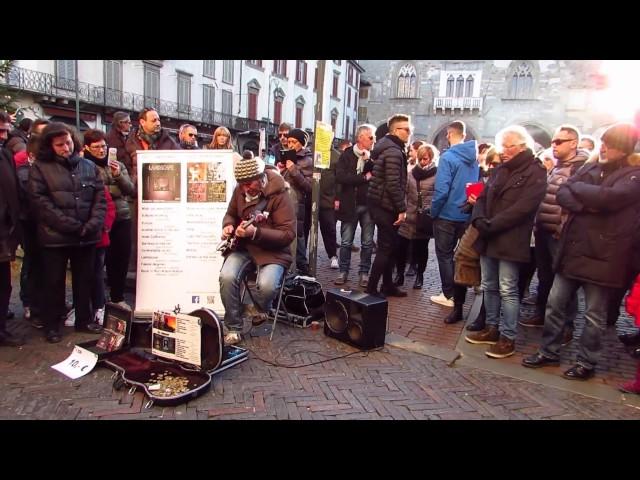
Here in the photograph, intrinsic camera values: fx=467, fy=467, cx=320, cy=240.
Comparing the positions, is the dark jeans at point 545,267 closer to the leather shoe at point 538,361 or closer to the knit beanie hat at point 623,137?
the leather shoe at point 538,361

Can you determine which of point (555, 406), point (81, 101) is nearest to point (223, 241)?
point (555, 406)

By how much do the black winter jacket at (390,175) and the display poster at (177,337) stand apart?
2767 mm

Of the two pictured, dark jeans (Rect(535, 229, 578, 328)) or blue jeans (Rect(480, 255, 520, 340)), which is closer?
blue jeans (Rect(480, 255, 520, 340))

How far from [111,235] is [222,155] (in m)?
1.48

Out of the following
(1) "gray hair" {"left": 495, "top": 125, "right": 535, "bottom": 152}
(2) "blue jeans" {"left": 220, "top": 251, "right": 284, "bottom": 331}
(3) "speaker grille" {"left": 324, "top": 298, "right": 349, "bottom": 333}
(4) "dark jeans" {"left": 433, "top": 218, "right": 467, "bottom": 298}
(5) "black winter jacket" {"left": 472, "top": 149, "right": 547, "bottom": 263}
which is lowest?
(3) "speaker grille" {"left": 324, "top": 298, "right": 349, "bottom": 333}

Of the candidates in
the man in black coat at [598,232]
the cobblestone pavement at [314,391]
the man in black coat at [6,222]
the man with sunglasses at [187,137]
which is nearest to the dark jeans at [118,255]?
the cobblestone pavement at [314,391]

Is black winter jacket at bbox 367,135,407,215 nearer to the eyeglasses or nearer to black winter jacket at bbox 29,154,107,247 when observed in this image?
the eyeglasses

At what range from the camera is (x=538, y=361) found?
13.3 feet

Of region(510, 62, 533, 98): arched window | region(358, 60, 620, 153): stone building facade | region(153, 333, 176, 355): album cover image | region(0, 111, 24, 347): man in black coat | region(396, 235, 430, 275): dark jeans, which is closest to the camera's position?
region(153, 333, 176, 355): album cover image

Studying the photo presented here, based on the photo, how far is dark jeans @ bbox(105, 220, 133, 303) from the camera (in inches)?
193

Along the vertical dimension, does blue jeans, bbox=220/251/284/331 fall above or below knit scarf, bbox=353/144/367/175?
below

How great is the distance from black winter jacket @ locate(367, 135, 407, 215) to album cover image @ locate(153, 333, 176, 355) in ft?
9.47

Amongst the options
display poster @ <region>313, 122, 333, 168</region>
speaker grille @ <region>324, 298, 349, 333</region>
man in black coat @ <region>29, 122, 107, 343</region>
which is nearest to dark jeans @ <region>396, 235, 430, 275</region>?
display poster @ <region>313, 122, 333, 168</region>

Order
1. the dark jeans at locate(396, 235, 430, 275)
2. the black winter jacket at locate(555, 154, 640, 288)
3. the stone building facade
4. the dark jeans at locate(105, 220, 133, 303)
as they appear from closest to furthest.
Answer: the black winter jacket at locate(555, 154, 640, 288), the dark jeans at locate(105, 220, 133, 303), the dark jeans at locate(396, 235, 430, 275), the stone building facade
